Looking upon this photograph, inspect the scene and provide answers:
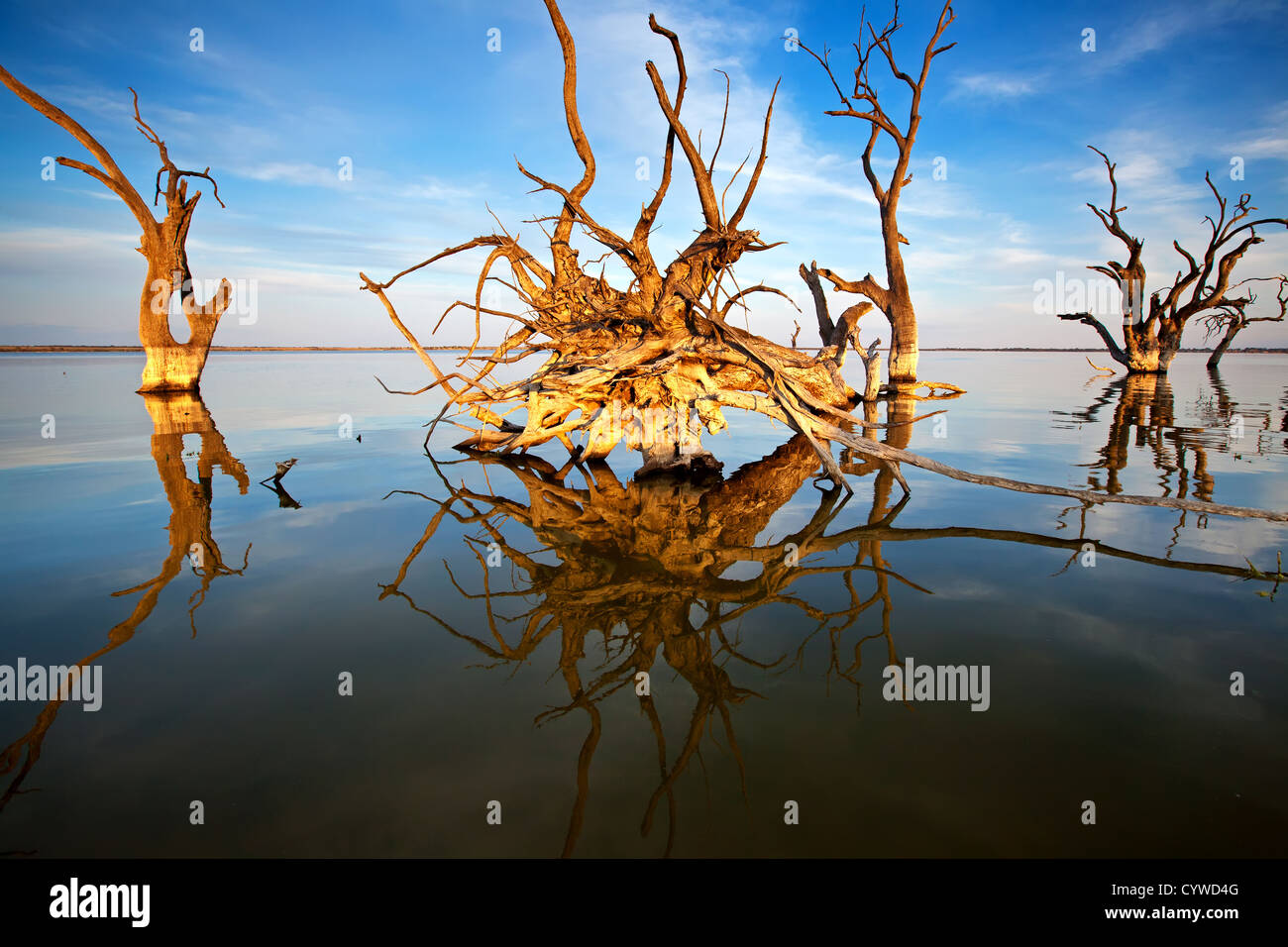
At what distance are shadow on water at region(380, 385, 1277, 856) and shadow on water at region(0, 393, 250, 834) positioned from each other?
1.44 metres

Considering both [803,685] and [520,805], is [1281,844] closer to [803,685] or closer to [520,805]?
[803,685]

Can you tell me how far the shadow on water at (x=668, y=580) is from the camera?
305 centimetres

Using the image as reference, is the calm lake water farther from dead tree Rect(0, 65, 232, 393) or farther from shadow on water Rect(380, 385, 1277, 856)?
dead tree Rect(0, 65, 232, 393)

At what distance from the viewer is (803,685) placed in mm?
3092

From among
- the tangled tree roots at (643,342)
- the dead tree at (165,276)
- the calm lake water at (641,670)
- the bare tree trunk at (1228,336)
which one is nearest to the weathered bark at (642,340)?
the tangled tree roots at (643,342)

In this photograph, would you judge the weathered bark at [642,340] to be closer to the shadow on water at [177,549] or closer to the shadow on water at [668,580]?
the shadow on water at [668,580]

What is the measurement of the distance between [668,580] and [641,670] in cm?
125

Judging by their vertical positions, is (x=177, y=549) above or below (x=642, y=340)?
below

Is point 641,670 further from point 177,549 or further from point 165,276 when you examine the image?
point 165,276

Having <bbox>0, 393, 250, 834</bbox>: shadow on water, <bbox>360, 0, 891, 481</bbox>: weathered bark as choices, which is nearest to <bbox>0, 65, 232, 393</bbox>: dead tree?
<bbox>0, 393, 250, 834</bbox>: shadow on water

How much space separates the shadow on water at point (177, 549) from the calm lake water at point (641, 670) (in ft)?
0.11

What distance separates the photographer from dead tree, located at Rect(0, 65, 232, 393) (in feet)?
49.4

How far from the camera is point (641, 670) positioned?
3240mm

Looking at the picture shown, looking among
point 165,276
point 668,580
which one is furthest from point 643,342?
point 165,276
